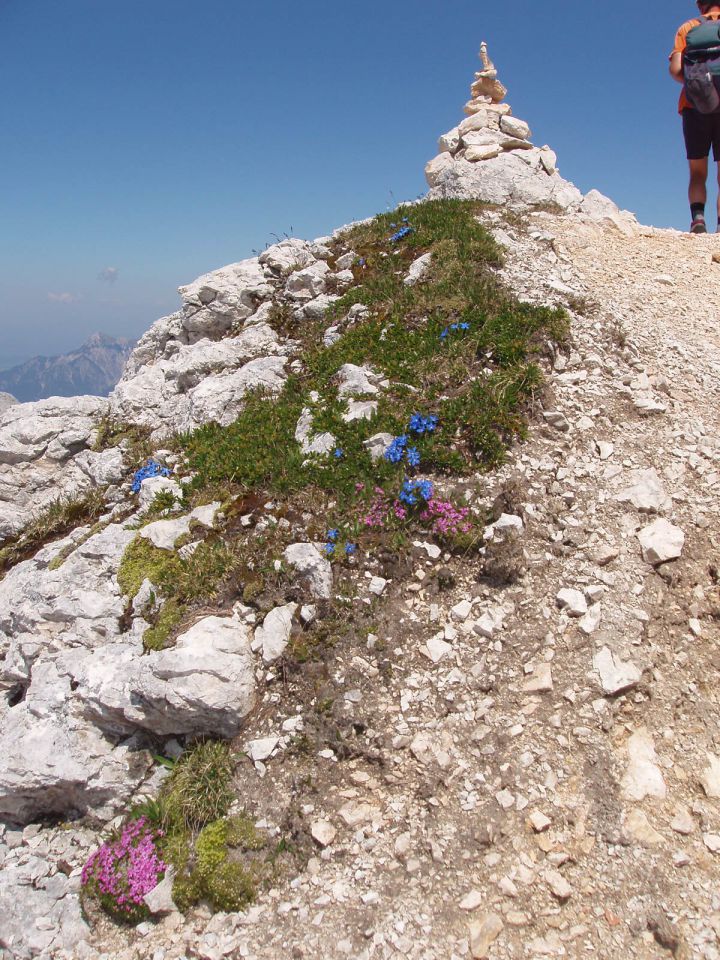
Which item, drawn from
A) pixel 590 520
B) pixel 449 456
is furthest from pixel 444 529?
pixel 590 520

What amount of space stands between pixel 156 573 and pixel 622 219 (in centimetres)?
1507

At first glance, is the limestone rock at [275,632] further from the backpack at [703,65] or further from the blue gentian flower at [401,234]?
the backpack at [703,65]

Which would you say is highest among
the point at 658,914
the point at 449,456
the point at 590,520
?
the point at 449,456

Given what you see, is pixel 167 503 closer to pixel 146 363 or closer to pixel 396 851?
pixel 396 851

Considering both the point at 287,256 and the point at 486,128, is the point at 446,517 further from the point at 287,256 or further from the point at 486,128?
the point at 486,128

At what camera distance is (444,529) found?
7.80m

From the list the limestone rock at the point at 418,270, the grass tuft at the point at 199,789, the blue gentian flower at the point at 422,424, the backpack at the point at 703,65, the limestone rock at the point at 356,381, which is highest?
the backpack at the point at 703,65

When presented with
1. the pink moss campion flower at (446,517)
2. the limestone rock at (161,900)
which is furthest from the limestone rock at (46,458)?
the limestone rock at (161,900)

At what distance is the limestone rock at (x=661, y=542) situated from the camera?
295 inches

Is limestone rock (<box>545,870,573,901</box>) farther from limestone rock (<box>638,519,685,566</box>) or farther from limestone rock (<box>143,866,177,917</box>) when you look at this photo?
limestone rock (<box>638,519,685,566</box>)

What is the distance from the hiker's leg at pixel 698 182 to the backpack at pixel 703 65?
1.46 m

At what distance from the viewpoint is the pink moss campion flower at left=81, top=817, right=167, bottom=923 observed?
18.7 feet

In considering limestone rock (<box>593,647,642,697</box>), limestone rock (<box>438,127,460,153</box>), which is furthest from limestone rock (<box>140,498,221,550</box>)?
limestone rock (<box>438,127,460,153</box>)

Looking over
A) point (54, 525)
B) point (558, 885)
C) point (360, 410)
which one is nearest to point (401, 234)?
point (360, 410)
